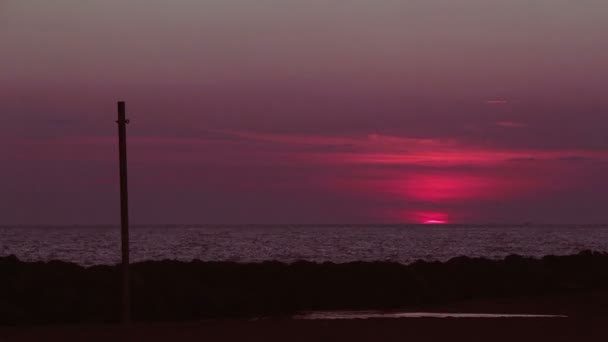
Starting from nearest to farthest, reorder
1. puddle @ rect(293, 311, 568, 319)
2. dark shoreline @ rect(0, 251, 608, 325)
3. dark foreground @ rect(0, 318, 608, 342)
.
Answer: dark foreground @ rect(0, 318, 608, 342)
puddle @ rect(293, 311, 568, 319)
dark shoreline @ rect(0, 251, 608, 325)

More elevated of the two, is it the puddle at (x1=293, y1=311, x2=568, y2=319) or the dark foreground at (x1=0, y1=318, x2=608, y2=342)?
the dark foreground at (x1=0, y1=318, x2=608, y2=342)

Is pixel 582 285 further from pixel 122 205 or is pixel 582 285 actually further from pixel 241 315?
pixel 122 205

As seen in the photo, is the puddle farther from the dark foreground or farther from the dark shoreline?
the dark foreground

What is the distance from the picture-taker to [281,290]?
25.4 meters

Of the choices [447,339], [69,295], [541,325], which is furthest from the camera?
[69,295]

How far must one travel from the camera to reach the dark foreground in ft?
52.5

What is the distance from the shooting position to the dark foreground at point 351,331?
52.5 feet

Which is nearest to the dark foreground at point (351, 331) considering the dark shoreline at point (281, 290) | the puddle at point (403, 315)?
the puddle at point (403, 315)

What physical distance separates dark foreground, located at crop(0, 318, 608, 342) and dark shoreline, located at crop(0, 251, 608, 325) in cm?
306

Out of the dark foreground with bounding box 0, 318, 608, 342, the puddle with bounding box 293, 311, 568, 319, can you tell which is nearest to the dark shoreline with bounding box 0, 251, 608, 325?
the puddle with bounding box 293, 311, 568, 319

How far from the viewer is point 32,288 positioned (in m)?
23.2

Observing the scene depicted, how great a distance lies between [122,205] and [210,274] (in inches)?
457

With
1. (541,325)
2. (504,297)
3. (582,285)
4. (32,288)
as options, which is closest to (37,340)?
(32,288)

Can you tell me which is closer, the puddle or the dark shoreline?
the puddle
